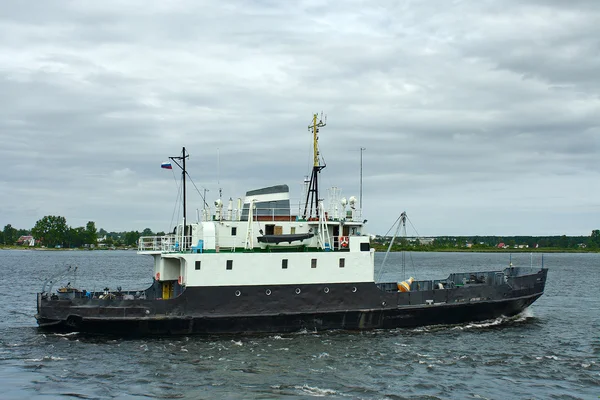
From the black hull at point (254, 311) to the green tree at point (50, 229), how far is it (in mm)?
130580

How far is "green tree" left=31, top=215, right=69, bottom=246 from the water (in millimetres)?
126588

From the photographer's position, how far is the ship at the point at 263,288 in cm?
2155

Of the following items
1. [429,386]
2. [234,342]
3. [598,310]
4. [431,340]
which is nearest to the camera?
[429,386]

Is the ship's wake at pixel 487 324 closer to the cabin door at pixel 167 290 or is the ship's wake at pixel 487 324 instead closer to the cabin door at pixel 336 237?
the cabin door at pixel 336 237

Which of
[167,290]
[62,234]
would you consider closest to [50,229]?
[62,234]

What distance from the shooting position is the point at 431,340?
74.0 ft

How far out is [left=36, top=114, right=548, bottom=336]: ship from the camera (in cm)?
2155

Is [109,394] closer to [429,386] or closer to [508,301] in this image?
[429,386]

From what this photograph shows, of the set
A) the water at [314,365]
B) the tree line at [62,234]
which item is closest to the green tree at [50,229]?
the tree line at [62,234]

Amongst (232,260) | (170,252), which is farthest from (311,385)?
(170,252)

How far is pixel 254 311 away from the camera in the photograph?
2209 cm

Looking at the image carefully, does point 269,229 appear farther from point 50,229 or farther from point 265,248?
point 50,229

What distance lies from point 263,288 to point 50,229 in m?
135

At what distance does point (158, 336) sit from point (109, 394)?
18.8 feet
